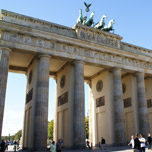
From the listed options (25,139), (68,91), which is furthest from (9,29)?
(25,139)

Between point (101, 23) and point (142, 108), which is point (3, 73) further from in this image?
point (142, 108)

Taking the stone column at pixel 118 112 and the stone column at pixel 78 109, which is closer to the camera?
the stone column at pixel 78 109

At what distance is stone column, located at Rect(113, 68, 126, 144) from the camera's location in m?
28.6

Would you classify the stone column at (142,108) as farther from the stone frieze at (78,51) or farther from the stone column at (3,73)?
the stone column at (3,73)

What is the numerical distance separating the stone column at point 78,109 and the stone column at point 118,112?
580 centimetres

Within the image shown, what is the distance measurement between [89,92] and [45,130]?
15.6 metres

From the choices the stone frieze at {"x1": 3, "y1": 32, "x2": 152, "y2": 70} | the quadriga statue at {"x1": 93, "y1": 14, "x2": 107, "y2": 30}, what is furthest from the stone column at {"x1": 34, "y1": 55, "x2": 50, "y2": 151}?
the quadriga statue at {"x1": 93, "y1": 14, "x2": 107, "y2": 30}

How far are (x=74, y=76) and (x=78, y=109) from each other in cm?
450

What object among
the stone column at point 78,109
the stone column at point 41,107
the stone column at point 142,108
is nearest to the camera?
the stone column at point 41,107

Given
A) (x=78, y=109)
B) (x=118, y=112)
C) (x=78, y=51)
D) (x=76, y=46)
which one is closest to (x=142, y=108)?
(x=118, y=112)

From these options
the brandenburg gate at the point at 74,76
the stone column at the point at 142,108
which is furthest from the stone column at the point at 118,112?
the stone column at the point at 142,108

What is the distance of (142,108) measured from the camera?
32.0 meters

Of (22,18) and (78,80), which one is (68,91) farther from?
(22,18)

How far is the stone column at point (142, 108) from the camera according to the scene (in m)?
31.0
